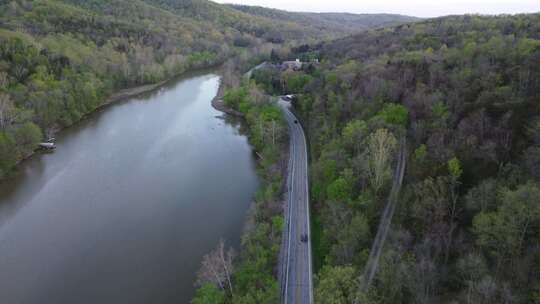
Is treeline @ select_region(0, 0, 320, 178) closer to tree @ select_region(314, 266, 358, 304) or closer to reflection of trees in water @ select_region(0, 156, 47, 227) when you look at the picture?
reflection of trees in water @ select_region(0, 156, 47, 227)

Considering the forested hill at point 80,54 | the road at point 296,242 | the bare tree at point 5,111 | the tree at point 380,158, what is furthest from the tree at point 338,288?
the bare tree at point 5,111

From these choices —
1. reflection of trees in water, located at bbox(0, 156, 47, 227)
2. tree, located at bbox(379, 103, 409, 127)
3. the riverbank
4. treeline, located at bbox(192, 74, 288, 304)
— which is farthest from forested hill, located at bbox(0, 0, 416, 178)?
tree, located at bbox(379, 103, 409, 127)

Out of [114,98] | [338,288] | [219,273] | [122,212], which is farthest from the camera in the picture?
[114,98]

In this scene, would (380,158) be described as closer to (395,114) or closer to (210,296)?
(395,114)

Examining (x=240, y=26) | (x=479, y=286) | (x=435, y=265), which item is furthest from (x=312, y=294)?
(x=240, y=26)

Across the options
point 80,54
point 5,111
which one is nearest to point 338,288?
point 5,111

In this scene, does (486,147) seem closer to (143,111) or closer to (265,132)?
(265,132)

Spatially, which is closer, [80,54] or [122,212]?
[122,212]
